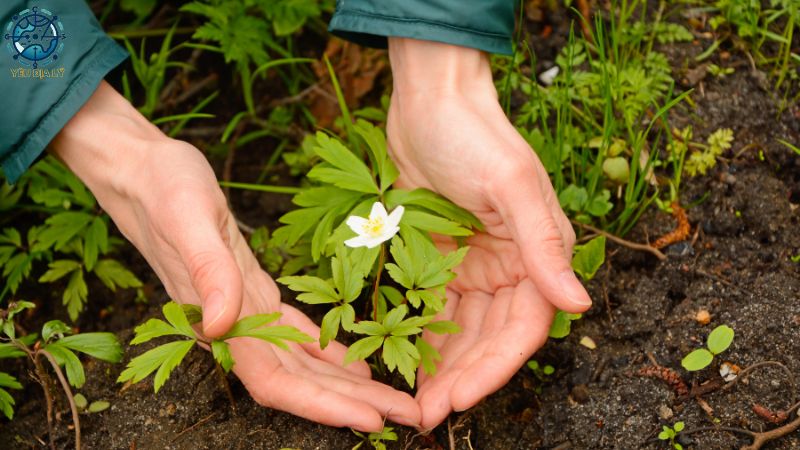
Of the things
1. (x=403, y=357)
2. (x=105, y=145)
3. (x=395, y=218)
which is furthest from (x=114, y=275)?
(x=403, y=357)

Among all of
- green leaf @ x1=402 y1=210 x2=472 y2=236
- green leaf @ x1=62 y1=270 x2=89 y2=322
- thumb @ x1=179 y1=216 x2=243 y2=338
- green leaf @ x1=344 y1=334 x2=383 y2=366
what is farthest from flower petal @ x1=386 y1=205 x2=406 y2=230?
green leaf @ x1=62 y1=270 x2=89 y2=322

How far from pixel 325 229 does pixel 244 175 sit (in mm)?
1220

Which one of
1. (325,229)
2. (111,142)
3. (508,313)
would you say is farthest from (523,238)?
(111,142)

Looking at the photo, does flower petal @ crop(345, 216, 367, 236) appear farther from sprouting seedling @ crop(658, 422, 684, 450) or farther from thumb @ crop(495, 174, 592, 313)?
sprouting seedling @ crop(658, 422, 684, 450)

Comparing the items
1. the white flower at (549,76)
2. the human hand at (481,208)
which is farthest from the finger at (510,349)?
the white flower at (549,76)

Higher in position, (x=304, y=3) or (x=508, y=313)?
(x=304, y=3)

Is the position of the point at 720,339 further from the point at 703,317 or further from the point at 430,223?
the point at 430,223

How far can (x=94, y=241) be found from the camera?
3.10 m

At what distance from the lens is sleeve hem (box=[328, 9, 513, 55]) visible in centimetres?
284

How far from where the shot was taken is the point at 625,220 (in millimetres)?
3023

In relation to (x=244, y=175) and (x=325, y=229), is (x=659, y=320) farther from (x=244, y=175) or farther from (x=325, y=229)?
(x=244, y=175)

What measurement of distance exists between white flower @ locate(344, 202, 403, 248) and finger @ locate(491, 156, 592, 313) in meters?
0.35

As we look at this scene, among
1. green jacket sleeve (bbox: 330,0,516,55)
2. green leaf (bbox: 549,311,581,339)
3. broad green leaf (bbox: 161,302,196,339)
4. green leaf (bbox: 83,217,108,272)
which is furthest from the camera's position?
green leaf (bbox: 83,217,108,272)

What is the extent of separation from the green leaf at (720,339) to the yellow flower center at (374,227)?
1.15 metres
